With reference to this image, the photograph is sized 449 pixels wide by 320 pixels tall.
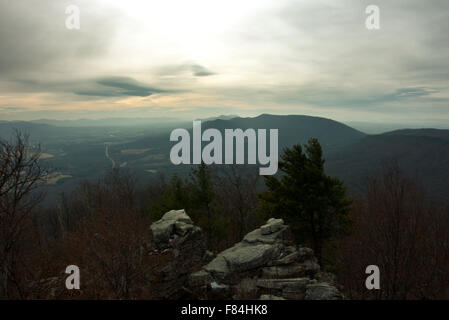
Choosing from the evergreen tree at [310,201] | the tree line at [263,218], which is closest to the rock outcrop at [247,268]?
the tree line at [263,218]

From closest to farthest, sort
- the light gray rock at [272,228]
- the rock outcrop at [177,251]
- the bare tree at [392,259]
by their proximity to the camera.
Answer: the bare tree at [392,259] → the rock outcrop at [177,251] → the light gray rock at [272,228]

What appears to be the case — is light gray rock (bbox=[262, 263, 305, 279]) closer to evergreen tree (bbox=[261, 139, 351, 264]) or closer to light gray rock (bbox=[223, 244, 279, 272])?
light gray rock (bbox=[223, 244, 279, 272])

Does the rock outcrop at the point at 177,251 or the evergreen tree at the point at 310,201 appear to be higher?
the evergreen tree at the point at 310,201

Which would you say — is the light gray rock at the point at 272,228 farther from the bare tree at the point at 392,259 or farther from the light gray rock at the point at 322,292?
the bare tree at the point at 392,259

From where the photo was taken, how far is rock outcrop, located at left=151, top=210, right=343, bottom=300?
1379cm

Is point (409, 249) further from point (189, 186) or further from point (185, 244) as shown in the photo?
point (189, 186)

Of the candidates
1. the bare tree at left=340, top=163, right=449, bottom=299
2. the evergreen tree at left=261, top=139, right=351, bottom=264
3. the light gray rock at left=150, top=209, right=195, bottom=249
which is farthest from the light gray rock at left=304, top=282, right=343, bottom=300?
the light gray rock at left=150, top=209, right=195, bottom=249

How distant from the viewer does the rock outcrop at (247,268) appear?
45.2ft

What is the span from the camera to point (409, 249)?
13859mm

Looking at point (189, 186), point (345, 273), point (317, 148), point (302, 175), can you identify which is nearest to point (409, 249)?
point (345, 273)

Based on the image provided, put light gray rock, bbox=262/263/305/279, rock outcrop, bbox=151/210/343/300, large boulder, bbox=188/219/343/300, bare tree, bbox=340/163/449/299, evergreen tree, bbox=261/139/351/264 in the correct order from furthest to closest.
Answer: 1. evergreen tree, bbox=261/139/351/264
2. light gray rock, bbox=262/263/305/279
3. bare tree, bbox=340/163/449/299
4. rock outcrop, bbox=151/210/343/300
5. large boulder, bbox=188/219/343/300

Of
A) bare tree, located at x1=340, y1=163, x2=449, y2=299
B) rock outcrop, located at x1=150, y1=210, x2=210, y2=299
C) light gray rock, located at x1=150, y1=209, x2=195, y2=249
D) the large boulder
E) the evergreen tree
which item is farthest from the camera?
the evergreen tree
